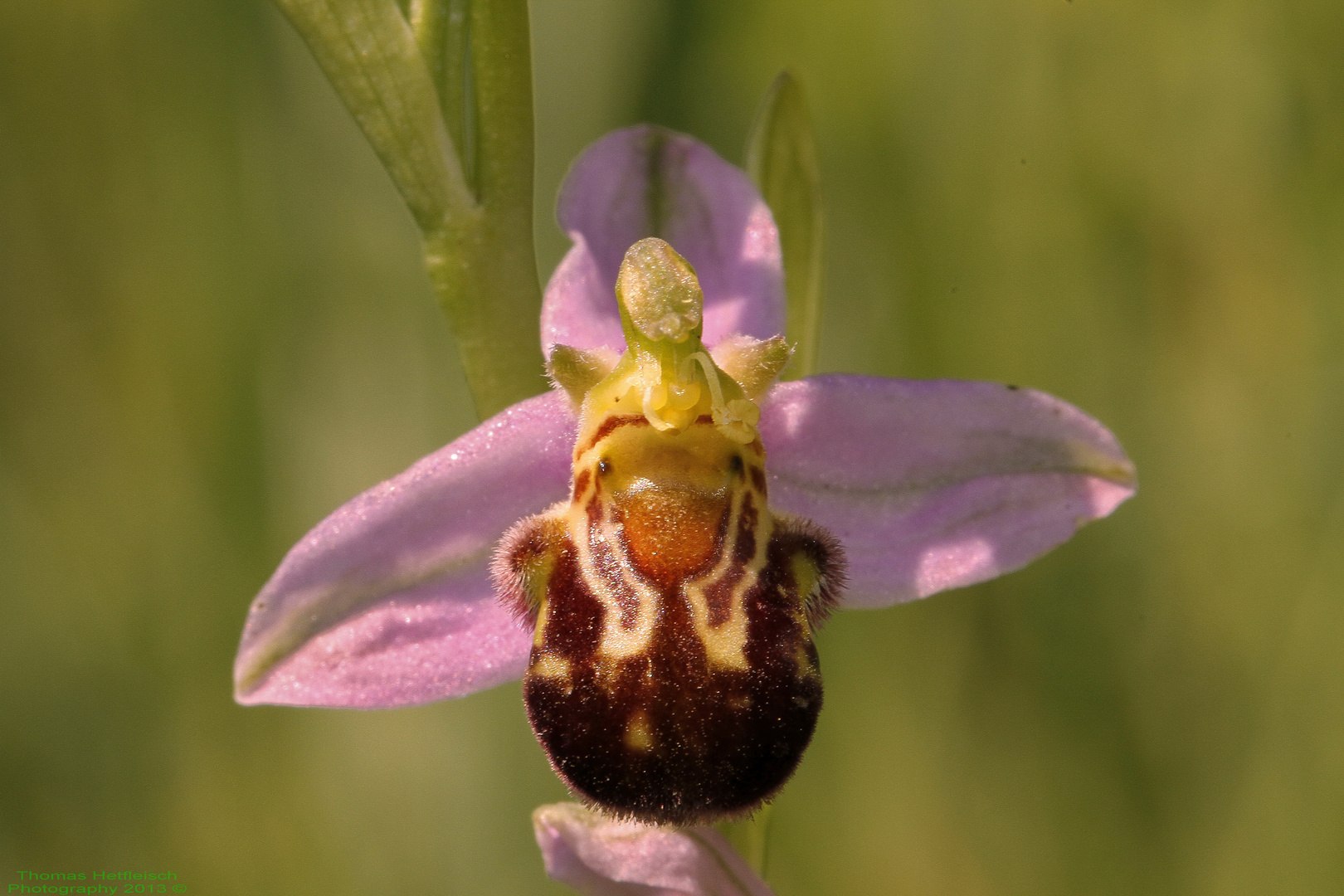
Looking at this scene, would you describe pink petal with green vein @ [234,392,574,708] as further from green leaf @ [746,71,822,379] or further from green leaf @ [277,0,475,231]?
green leaf @ [746,71,822,379]

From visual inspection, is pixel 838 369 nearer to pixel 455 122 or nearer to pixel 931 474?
pixel 931 474

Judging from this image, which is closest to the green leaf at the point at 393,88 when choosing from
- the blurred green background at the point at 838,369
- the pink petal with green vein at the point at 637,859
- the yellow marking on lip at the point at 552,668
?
the yellow marking on lip at the point at 552,668

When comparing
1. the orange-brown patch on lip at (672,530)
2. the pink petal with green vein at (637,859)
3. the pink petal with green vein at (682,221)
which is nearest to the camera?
the orange-brown patch on lip at (672,530)

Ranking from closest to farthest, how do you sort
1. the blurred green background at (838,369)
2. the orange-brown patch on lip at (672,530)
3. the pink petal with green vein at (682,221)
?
the orange-brown patch on lip at (672,530) < the pink petal with green vein at (682,221) < the blurred green background at (838,369)

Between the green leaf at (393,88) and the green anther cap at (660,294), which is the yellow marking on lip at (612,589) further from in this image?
the green leaf at (393,88)

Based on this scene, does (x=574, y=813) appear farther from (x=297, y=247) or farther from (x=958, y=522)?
(x=297, y=247)

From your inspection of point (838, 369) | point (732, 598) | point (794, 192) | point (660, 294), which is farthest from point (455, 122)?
point (838, 369)

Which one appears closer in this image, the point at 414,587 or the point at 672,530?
the point at 672,530
